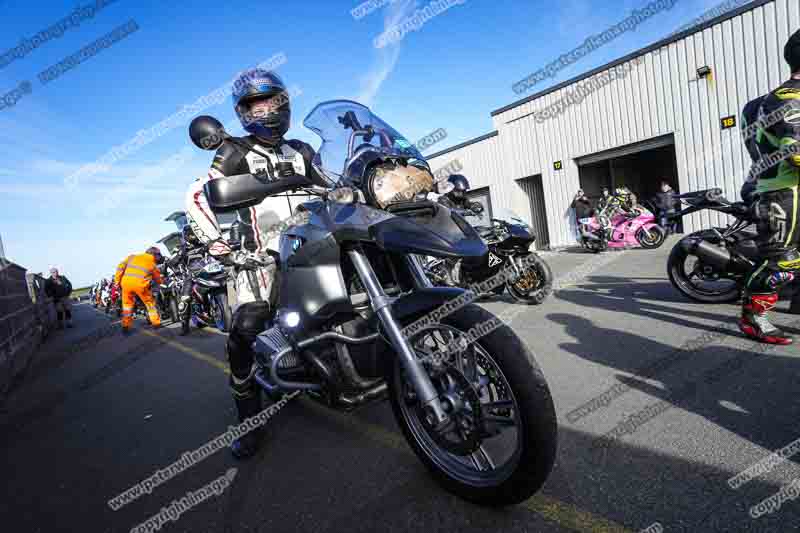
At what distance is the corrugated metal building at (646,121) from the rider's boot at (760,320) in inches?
343

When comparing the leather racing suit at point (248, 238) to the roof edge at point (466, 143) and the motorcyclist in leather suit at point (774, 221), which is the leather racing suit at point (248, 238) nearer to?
the motorcyclist in leather suit at point (774, 221)

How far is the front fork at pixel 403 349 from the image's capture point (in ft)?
5.19

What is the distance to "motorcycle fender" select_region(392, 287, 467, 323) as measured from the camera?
161cm

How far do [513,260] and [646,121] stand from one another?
8.50m

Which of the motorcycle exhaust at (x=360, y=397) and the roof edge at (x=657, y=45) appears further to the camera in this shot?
the roof edge at (x=657, y=45)

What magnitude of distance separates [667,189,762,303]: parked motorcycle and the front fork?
3820mm

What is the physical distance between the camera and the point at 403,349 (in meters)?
1.64

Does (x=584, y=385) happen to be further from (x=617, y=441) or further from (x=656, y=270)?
(x=656, y=270)

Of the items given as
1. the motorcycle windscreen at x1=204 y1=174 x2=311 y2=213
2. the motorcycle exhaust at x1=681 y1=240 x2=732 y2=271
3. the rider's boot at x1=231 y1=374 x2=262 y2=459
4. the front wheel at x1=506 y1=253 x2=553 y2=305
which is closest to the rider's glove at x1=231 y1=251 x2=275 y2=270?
the motorcycle windscreen at x1=204 y1=174 x2=311 y2=213

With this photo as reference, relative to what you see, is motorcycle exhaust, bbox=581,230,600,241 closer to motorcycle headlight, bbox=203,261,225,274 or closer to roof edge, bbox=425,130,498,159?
roof edge, bbox=425,130,498,159

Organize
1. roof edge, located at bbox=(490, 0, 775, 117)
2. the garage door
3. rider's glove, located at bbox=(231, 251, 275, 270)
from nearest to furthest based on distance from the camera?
1. rider's glove, located at bbox=(231, 251, 275, 270)
2. roof edge, located at bbox=(490, 0, 775, 117)
3. the garage door

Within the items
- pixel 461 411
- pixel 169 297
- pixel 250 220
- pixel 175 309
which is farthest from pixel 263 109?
pixel 169 297

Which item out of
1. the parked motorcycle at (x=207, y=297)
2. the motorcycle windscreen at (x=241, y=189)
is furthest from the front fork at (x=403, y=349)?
the parked motorcycle at (x=207, y=297)

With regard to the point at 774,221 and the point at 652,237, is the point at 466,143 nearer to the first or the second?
the point at 652,237
